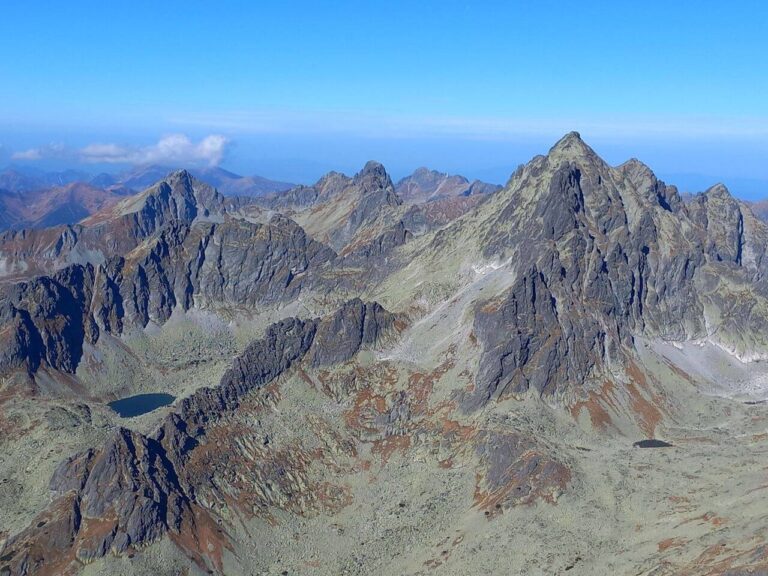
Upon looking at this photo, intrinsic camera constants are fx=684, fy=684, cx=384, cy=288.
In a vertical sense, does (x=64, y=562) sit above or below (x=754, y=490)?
below

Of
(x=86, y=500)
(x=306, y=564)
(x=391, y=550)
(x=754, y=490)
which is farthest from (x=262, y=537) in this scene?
(x=754, y=490)

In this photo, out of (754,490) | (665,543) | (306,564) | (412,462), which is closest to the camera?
(665,543)

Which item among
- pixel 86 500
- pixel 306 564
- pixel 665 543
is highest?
pixel 665 543

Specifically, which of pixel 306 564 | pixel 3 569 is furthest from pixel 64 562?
pixel 306 564

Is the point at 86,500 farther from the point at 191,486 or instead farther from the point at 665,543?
the point at 665,543

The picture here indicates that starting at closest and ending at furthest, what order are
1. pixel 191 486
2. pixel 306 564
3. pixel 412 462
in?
1. pixel 306 564
2. pixel 191 486
3. pixel 412 462

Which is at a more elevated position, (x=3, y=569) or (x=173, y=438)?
(x=173, y=438)

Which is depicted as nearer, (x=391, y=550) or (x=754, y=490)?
(x=754, y=490)

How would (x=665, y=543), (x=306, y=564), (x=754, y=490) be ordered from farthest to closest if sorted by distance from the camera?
(x=306, y=564) < (x=754, y=490) < (x=665, y=543)

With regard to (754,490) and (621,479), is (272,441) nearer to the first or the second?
(621,479)
